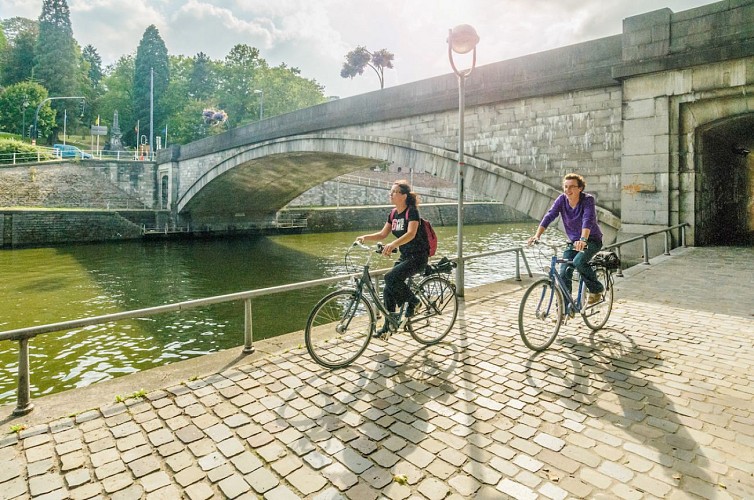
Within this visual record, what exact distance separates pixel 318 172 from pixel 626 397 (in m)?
21.4

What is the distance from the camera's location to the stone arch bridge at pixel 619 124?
810 centimetres

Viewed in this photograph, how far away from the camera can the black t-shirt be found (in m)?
4.17

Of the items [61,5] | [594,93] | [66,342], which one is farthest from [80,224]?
[61,5]

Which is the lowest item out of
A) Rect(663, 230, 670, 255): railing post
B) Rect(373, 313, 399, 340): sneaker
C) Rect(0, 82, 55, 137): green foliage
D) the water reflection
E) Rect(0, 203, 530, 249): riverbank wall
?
the water reflection

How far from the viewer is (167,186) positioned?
30.6 metres

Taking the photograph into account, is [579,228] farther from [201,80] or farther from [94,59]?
[94,59]

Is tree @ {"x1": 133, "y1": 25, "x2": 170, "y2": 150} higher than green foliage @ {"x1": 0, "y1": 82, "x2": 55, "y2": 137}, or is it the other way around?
tree @ {"x1": 133, "y1": 25, "x2": 170, "y2": 150}

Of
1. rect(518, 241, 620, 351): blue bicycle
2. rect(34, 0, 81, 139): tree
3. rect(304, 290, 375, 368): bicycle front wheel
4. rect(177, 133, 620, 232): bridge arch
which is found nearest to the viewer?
rect(304, 290, 375, 368): bicycle front wheel

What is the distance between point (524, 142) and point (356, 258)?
9.12m

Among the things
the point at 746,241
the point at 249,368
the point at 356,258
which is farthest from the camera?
the point at 356,258

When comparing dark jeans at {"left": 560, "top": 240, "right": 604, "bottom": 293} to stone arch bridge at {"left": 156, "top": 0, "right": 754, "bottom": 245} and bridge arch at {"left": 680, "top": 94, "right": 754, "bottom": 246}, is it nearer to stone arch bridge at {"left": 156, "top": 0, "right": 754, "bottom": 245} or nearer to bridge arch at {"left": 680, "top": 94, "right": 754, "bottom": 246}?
stone arch bridge at {"left": 156, "top": 0, "right": 754, "bottom": 245}

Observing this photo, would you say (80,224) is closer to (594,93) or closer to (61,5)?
(594,93)

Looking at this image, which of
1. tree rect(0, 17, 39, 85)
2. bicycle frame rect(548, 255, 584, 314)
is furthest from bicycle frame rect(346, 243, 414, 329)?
tree rect(0, 17, 39, 85)

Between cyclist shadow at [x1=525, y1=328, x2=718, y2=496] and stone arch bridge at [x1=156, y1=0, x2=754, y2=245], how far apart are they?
537 centimetres
